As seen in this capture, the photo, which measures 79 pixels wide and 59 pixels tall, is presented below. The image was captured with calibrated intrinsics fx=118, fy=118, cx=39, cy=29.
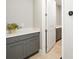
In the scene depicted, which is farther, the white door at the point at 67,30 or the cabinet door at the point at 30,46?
the cabinet door at the point at 30,46

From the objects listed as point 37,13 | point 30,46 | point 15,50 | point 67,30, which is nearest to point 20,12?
point 37,13

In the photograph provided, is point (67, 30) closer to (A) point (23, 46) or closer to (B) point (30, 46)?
(A) point (23, 46)

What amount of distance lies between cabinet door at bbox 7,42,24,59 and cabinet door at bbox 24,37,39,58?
226mm

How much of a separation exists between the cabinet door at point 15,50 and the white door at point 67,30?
1276 mm

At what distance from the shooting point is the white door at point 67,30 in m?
2.30

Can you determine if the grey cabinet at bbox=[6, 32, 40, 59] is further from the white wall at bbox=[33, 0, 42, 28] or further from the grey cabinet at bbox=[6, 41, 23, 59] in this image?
the white wall at bbox=[33, 0, 42, 28]

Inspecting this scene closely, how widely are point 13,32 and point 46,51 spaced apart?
1.64 metres

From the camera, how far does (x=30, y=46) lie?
12.4 ft

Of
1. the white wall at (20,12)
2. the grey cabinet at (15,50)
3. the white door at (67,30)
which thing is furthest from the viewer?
the white wall at (20,12)

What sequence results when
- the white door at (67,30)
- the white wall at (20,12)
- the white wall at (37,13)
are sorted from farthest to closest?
1. the white wall at (37,13)
2. the white wall at (20,12)
3. the white door at (67,30)

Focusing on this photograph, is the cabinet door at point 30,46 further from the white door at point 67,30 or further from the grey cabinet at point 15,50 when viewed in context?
the white door at point 67,30

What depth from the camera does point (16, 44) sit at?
121 inches

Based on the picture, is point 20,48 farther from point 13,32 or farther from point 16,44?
point 13,32

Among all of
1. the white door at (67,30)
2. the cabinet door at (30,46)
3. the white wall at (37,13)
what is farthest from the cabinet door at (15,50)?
the white wall at (37,13)
